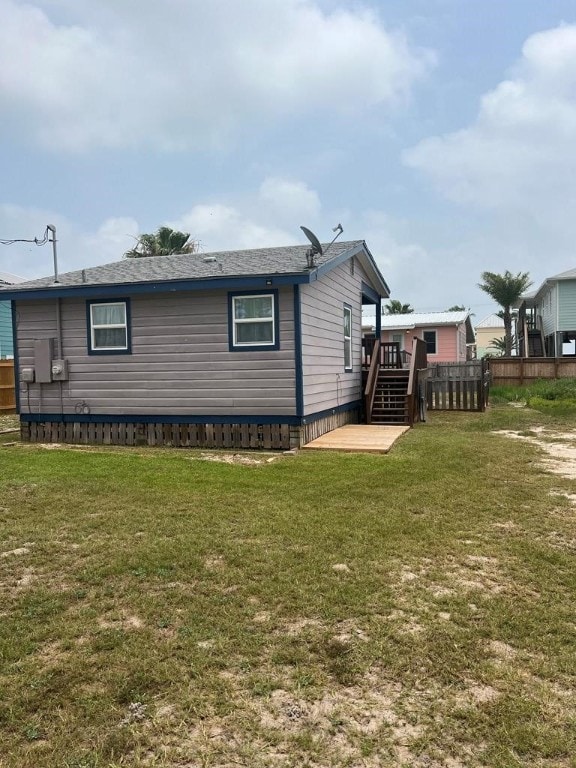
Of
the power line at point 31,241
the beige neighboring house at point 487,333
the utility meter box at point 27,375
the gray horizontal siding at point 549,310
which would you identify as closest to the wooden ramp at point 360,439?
the utility meter box at point 27,375

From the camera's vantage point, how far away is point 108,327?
10531 millimetres

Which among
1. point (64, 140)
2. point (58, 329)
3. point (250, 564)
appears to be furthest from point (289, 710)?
point (64, 140)

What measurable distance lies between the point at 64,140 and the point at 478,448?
1505cm

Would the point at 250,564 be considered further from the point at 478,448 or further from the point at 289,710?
the point at 478,448

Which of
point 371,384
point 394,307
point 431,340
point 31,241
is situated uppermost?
point 394,307

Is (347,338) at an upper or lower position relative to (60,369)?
upper

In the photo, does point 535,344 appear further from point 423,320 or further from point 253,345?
point 253,345

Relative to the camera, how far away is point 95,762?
2008 mm

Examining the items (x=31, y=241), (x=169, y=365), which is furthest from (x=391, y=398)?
(x=31, y=241)

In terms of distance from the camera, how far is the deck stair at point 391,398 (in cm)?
1305

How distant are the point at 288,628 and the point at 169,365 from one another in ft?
25.2

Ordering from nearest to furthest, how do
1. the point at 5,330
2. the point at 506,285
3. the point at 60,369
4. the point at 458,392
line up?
1. the point at 60,369
2. the point at 458,392
3. the point at 5,330
4. the point at 506,285

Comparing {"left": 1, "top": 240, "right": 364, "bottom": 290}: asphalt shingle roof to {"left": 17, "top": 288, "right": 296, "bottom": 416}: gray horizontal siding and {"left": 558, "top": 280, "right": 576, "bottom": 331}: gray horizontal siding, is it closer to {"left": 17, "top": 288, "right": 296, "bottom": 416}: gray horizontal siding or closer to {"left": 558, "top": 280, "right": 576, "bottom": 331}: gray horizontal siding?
{"left": 17, "top": 288, "right": 296, "bottom": 416}: gray horizontal siding

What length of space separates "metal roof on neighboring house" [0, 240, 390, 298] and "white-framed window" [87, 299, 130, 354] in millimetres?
471
